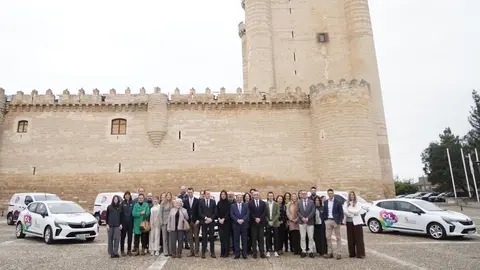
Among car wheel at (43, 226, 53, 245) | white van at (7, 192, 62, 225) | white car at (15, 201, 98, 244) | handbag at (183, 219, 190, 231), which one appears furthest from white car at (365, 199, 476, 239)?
white van at (7, 192, 62, 225)

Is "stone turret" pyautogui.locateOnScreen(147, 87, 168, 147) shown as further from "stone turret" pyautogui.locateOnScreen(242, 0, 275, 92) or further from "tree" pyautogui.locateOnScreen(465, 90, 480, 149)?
"tree" pyautogui.locateOnScreen(465, 90, 480, 149)

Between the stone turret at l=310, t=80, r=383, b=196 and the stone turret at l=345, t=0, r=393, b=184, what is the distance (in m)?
3.22

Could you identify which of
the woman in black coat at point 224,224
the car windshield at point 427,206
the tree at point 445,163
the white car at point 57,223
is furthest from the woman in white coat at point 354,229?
the tree at point 445,163

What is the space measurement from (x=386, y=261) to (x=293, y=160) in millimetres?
14894

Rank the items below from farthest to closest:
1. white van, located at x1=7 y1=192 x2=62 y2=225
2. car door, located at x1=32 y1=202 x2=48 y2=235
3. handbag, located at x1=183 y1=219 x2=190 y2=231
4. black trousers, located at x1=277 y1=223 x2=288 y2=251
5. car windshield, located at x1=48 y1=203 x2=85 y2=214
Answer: white van, located at x1=7 y1=192 x2=62 y2=225, car windshield, located at x1=48 y1=203 x2=85 y2=214, car door, located at x1=32 y1=202 x2=48 y2=235, black trousers, located at x1=277 y1=223 x2=288 y2=251, handbag, located at x1=183 y1=219 x2=190 y2=231

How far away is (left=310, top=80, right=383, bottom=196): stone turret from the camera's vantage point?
19.5 m

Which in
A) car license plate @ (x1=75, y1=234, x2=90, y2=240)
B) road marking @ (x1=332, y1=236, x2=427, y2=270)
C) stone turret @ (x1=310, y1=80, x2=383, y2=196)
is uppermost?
stone turret @ (x1=310, y1=80, x2=383, y2=196)

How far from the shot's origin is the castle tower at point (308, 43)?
2469 centimetres

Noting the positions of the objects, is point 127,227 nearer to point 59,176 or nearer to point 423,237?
point 423,237

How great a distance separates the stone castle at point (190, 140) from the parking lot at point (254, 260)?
11427 mm

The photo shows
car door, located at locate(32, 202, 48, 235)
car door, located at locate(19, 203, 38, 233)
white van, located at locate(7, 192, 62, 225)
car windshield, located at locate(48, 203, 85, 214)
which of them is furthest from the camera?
white van, located at locate(7, 192, 62, 225)

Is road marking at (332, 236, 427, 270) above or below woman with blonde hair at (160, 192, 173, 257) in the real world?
below

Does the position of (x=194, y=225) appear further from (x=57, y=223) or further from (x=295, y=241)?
(x=57, y=223)

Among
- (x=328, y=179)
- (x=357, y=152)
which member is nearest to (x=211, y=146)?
(x=328, y=179)
